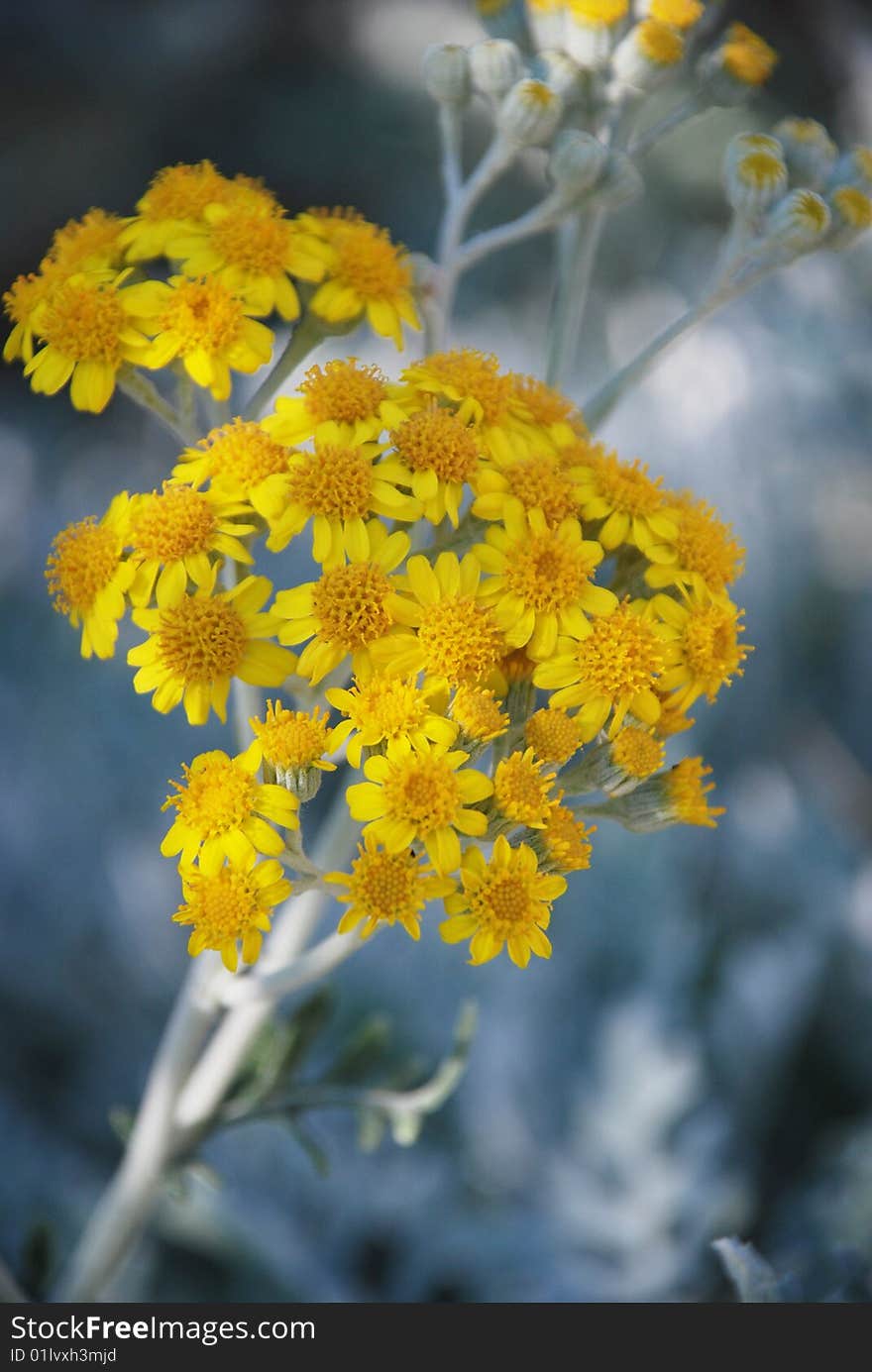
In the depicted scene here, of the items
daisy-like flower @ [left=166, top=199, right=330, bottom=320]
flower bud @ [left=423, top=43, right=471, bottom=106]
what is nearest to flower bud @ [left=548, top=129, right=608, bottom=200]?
flower bud @ [left=423, top=43, right=471, bottom=106]

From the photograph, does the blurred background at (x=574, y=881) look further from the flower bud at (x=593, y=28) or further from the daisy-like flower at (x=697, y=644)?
the flower bud at (x=593, y=28)

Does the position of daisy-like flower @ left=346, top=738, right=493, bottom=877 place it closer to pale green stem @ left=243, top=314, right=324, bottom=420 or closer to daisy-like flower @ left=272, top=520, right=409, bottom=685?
daisy-like flower @ left=272, top=520, right=409, bottom=685

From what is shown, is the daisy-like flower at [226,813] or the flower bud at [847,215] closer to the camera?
the daisy-like flower at [226,813]

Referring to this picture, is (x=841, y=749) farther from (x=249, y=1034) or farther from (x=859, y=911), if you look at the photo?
(x=249, y=1034)

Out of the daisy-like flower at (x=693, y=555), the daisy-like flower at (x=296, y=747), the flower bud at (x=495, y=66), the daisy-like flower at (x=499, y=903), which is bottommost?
the daisy-like flower at (x=296, y=747)

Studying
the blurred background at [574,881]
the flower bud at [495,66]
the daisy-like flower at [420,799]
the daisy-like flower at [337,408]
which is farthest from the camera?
the blurred background at [574,881]

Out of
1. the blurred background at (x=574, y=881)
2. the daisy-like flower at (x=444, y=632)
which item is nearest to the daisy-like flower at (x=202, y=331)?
the daisy-like flower at (x=444, y=632)

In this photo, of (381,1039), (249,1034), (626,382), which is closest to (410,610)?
(626,382)
